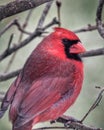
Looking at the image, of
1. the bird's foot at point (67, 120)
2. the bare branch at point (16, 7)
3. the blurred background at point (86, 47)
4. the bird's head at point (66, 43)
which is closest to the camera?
the bare branch at point (16, 7)

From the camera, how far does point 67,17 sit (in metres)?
6.62

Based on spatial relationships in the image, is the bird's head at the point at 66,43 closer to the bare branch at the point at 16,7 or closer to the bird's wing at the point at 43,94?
the bird's wing at the point at 43,94

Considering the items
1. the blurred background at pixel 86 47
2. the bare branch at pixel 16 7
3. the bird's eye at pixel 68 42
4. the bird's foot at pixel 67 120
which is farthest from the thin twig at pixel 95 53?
the blurred background at pixel 86 47

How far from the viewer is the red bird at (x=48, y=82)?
3.80m

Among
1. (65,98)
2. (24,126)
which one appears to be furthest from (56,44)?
(24,126)

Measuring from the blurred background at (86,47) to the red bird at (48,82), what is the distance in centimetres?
159

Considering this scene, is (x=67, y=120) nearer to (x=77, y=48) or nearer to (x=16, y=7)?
(x=77, y=48)

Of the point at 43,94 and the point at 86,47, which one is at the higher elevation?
the point at 43,94

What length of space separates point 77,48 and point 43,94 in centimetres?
34

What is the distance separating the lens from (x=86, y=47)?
6.23 meters

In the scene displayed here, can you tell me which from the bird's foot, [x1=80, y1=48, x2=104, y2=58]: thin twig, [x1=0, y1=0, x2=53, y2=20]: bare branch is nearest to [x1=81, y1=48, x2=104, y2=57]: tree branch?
[x1=80, y1=48, x2=104, y2=58]: thin twig

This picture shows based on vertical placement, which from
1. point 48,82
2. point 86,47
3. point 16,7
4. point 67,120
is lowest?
point 86,47

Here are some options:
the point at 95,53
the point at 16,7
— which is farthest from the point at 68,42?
the point at 16,7

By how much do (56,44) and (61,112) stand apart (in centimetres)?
42
